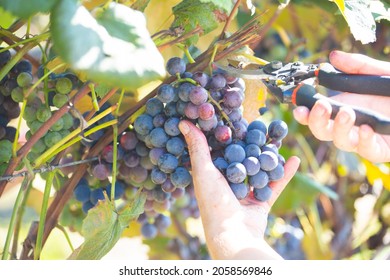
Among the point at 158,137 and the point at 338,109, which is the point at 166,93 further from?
the point at 338,109

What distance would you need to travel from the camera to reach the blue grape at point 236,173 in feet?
2.41

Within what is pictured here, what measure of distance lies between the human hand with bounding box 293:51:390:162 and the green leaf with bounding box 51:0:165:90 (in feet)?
0.91

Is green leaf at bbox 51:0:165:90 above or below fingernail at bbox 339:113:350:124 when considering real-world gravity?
above

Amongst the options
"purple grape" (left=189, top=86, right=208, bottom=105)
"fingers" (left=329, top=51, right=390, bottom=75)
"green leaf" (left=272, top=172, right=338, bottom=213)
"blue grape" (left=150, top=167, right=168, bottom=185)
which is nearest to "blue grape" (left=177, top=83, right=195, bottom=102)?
"purple grape" (left=189, top=86, right=208, bottom=105)

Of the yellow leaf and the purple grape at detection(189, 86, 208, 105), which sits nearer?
the purple grape at detection(189, 86, 208, 105)

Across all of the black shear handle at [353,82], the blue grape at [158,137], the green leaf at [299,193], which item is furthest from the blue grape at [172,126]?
the green leaf at [299,193]

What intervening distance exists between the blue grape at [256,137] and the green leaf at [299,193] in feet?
1.89

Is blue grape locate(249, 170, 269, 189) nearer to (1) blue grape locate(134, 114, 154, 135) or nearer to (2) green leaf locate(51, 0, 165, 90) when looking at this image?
(1) blue grape locate(134, 114, 154, 135)

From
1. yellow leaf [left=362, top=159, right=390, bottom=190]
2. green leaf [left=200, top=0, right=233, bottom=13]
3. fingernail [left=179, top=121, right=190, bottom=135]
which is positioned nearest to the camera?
green leaf [left=200, top=0, right=233, bottom=13]

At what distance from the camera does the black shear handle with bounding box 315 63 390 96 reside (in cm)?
80

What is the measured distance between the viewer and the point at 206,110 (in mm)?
728

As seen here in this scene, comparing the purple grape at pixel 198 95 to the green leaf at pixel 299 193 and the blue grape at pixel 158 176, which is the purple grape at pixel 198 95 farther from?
the green leaf at pixel 299 193

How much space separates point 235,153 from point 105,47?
0.28 m

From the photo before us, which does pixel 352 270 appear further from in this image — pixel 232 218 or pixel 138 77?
pixel 138 77
